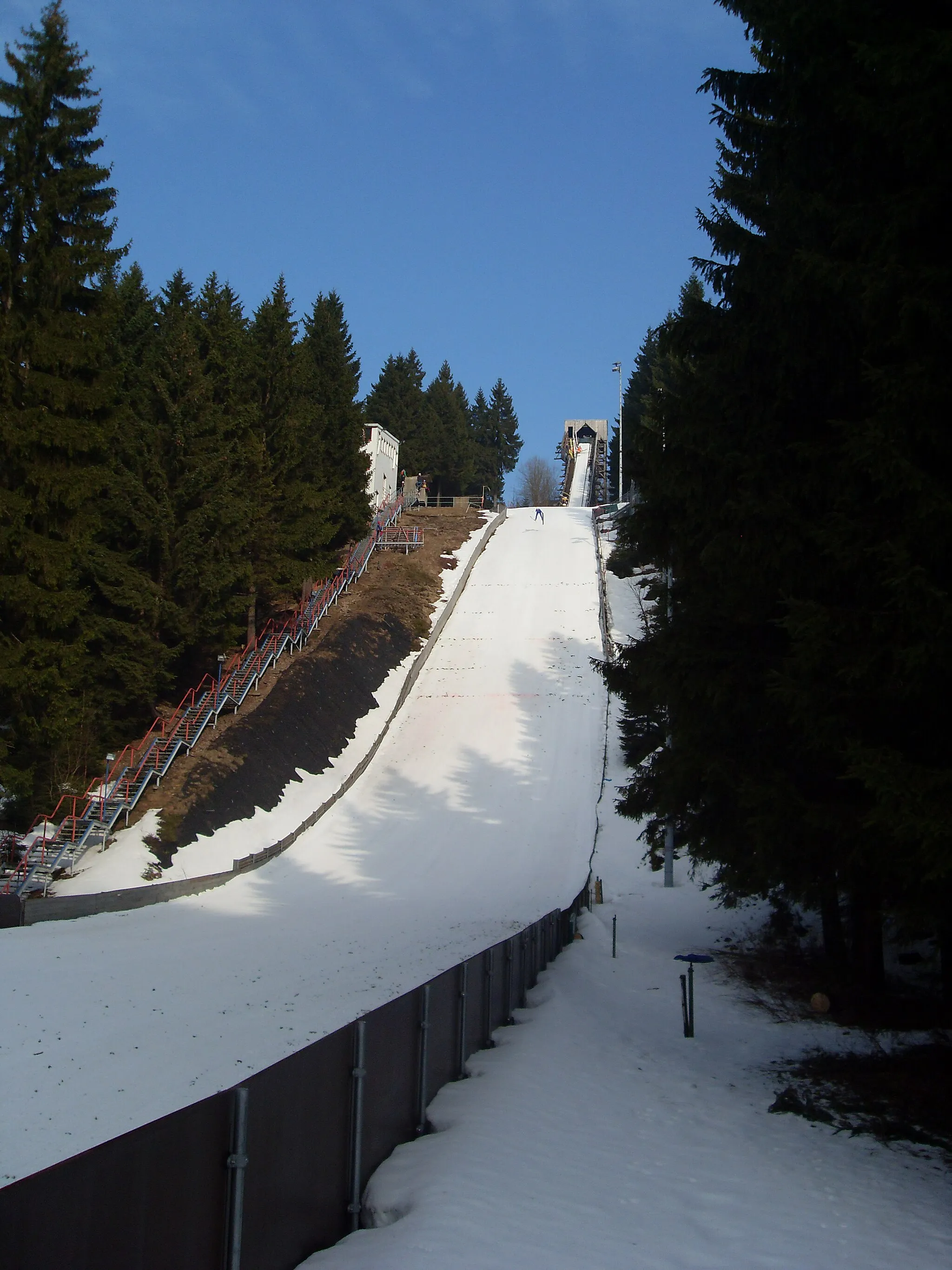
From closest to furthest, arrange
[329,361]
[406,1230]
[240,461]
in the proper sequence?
[406,1230] → [240,461] → [329,361]

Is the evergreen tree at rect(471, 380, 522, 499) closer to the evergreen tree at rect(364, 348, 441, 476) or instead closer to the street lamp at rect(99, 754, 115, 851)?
the evergreen tree at rect(364, 348, 441, 476)

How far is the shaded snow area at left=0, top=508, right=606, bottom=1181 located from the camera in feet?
30.6

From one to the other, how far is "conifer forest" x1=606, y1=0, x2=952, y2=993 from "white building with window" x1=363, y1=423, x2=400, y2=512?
178 feet

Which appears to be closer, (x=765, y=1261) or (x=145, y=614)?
(x=765, y=1261)

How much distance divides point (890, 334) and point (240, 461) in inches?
1053

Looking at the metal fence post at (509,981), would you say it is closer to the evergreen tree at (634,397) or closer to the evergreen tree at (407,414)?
the evergreen tree at (634,397)

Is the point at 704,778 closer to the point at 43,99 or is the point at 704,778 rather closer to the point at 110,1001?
the point at 110,1001

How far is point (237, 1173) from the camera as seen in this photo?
4254mm

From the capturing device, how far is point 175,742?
25609 millimetres

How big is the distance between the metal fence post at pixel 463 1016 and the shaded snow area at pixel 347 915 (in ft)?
6.24

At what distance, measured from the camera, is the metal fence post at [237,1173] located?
423 centimetres

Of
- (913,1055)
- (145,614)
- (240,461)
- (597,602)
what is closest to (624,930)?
(913,1055)

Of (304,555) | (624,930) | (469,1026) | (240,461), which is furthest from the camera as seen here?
(304,555)

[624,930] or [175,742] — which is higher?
[175,742]
